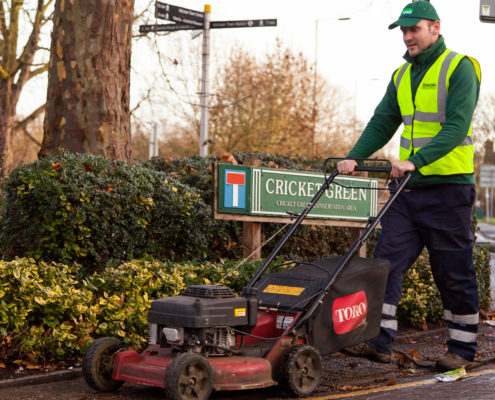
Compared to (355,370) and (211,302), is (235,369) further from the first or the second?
(355,370)

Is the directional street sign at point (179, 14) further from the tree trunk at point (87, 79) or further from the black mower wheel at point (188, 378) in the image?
the black mower wheel at point (188, 378)

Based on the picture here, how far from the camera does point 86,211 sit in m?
6.73

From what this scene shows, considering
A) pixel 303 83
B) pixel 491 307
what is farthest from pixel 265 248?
pixel 303 83

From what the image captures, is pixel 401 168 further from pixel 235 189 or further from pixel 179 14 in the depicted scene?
pixel 179 14

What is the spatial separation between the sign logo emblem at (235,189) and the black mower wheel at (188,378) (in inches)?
124

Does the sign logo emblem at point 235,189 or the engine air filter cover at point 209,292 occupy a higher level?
the sign logo emblem at point 235,189

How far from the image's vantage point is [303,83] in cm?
3634

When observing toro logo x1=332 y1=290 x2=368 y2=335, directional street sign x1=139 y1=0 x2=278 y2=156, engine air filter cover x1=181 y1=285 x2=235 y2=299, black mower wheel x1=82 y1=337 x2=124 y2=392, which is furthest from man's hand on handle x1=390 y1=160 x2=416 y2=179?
directional street sign x1=139 y1=0 x2=278 y2=156

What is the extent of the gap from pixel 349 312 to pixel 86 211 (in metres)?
2.71

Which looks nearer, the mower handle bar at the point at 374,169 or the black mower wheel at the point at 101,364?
the black mower wheel at the point at 101,364

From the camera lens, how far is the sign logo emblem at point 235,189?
7.25 m

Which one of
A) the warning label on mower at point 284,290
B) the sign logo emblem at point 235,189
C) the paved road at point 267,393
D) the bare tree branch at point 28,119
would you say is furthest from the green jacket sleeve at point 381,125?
the bare tree branch at point 28,119

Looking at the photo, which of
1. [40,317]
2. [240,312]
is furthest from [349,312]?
[40,317]

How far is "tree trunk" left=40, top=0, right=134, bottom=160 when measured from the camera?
27.7 feet
